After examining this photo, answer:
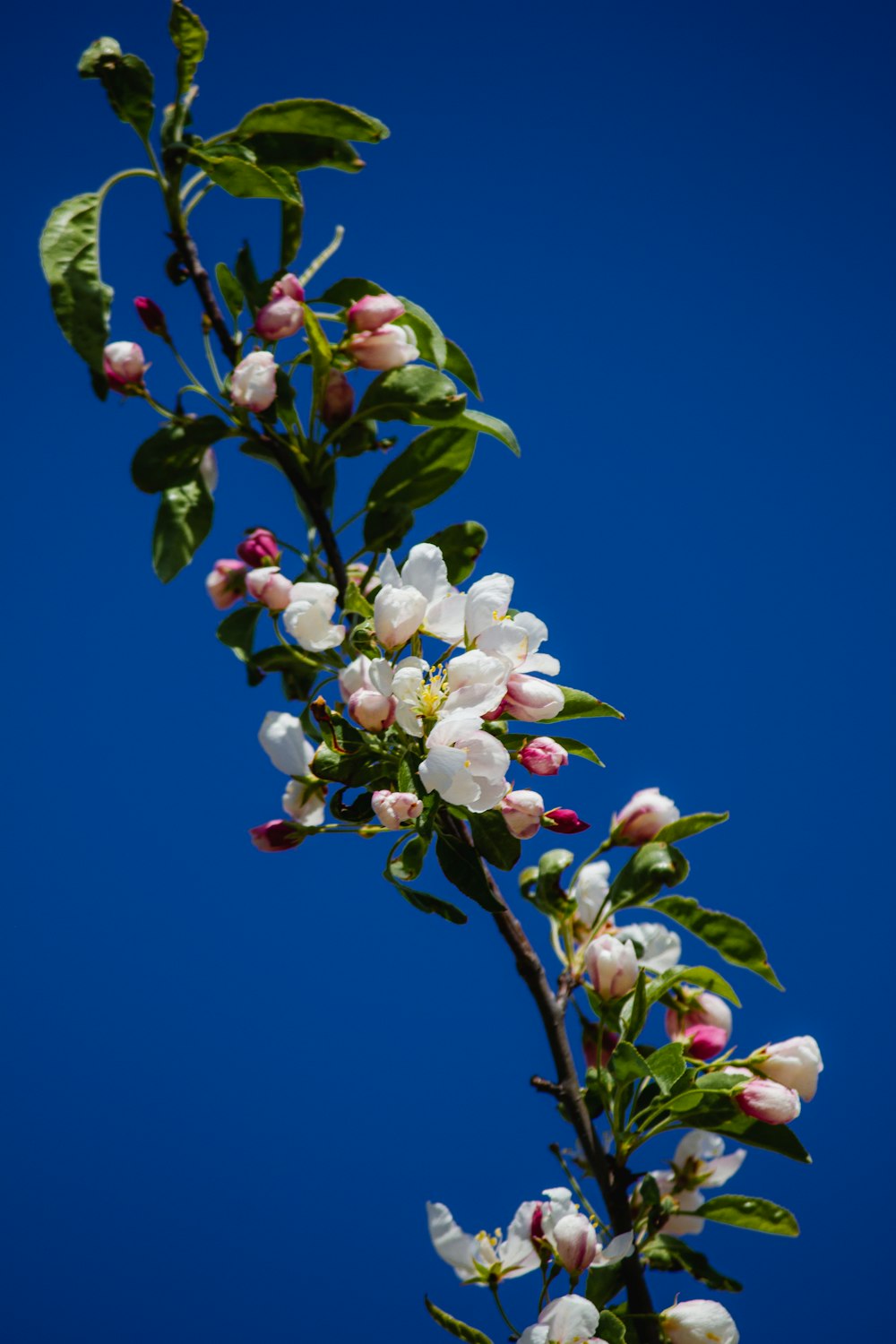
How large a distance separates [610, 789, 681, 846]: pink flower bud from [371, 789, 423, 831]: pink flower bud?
1.21 feet

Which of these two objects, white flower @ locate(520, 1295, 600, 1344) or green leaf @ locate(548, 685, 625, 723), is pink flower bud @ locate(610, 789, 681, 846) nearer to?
green leaf @ locate(548, 685, 625, 723)

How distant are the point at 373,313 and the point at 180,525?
0.27m

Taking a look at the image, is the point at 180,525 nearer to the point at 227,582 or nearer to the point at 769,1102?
the point at 227,582

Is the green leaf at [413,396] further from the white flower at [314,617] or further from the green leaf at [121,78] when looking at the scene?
the green leaf at [121,78]

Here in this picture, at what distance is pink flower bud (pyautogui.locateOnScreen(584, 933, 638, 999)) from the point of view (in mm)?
1087

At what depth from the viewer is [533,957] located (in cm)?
104

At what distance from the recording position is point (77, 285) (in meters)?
0.97

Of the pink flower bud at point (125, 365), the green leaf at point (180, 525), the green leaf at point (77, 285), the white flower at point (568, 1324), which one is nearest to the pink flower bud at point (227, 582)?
the green leaf at point (180, 525)

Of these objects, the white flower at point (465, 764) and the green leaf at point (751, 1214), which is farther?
the green leaf at point (751, 1214)

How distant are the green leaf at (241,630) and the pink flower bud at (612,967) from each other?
0.42 metres

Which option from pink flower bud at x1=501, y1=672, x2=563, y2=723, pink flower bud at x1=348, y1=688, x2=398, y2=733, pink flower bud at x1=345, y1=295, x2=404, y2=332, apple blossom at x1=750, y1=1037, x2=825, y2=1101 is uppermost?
pink flower bud at x1=345, y1=295, x2=404, y2=332

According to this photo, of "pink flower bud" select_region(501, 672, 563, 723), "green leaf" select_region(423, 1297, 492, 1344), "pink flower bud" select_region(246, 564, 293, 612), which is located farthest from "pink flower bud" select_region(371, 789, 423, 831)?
"green leaf" select_region(423, 1297, 492, 1344)

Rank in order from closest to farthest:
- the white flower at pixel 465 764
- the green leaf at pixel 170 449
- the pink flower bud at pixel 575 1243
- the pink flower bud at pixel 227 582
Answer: the white flower at pixel 465 764 → the pink flower bud at pixel 575 1243 → the green leaf at pixel 170 449 → the pink flower bud at pixel 227 582

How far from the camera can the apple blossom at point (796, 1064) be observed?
1047 millimetres
